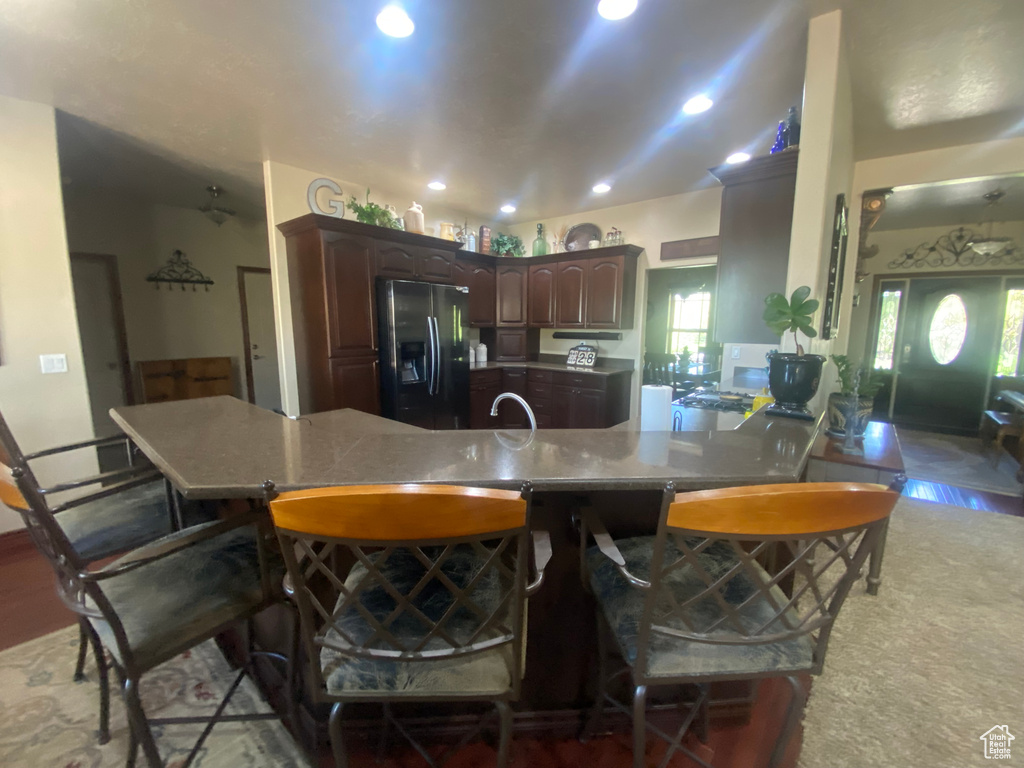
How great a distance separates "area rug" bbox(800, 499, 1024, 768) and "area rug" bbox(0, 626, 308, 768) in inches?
69.9

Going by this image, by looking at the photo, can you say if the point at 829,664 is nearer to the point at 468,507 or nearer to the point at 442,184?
the point at 468,507

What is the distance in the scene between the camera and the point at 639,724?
91cm

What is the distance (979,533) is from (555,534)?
130 inches

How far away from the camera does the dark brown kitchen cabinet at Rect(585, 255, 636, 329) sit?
4344 mm

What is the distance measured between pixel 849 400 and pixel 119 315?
623 centimetres

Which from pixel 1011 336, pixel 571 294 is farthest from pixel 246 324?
pixel 1011 336

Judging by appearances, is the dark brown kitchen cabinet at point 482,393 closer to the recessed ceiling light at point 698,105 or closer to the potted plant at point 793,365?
the recessed ceiling light at point 698,105

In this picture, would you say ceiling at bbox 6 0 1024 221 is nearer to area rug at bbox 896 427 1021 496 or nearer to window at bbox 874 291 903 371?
area rug at bbox 896 427 1021 496

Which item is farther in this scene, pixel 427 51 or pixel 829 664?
pixel 427 51

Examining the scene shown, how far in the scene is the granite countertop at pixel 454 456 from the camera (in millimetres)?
956

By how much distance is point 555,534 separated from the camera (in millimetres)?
1248

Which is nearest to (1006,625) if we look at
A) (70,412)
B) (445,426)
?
(445,426)

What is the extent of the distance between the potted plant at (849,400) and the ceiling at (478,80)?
155 cm

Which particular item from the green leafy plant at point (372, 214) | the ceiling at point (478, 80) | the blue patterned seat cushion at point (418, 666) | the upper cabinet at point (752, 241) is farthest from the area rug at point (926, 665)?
the green leafy plant at point (372, 214)
